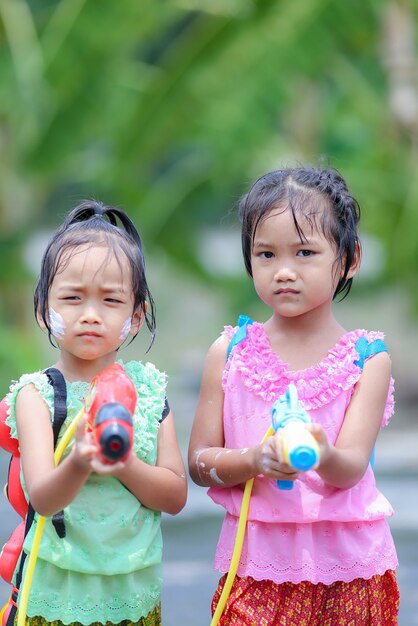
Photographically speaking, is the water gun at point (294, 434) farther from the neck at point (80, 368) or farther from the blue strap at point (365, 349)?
the neck at point (80, 368)

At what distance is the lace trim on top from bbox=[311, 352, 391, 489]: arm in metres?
0.04

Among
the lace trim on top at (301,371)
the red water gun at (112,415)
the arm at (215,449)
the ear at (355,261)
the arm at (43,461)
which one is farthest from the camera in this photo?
the ear at (355,261)

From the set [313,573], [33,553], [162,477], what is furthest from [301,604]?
[33,553]

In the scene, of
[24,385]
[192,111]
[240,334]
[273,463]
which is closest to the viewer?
[273,463]

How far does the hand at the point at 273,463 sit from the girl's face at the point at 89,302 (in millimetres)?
509

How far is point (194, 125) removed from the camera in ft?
32.4

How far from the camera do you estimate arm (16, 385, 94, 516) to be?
257 centimetres

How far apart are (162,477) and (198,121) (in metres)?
7.24

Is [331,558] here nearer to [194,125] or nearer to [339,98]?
[194,125]

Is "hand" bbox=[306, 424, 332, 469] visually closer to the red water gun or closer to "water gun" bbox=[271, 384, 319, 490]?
"water gun" bbox=[271, 384, 319, 490]

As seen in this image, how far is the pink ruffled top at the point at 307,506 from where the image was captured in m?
2.94

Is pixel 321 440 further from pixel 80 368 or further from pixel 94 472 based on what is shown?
pixel 80 368

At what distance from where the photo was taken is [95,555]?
9.20ft

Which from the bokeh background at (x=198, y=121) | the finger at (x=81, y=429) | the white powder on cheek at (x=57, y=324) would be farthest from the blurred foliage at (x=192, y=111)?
the finger at (x=81, y=429)
